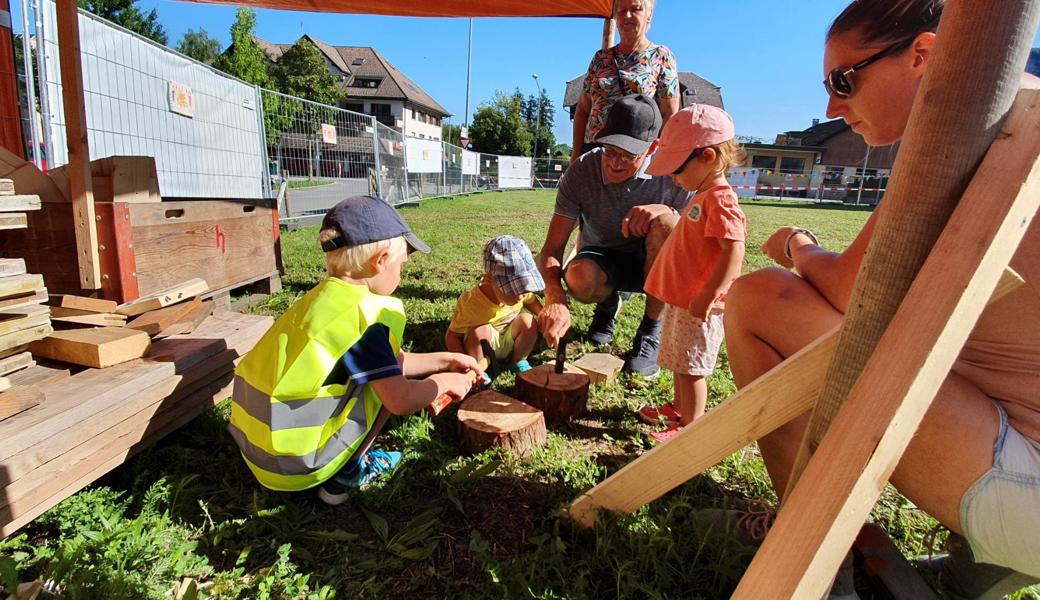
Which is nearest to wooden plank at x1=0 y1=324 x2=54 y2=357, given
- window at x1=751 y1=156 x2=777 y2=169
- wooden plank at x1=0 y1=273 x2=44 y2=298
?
wooden plank at x1=0 y1=273 x2=44 y2=298

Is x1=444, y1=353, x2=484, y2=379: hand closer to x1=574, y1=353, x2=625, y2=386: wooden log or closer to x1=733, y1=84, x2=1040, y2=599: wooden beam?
x1=574, y1=353, x2=625, y2=386: wooden log

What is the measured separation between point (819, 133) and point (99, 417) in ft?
192

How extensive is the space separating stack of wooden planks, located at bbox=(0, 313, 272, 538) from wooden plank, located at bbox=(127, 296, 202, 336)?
0.07 meters

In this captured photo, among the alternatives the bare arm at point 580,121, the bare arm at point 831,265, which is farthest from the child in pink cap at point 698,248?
the bare arm at point 580,121

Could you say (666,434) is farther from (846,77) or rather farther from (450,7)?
(450,7)

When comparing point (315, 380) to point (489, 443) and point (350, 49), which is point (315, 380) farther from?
point (350, 49)

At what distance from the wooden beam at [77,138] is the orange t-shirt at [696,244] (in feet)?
8.49

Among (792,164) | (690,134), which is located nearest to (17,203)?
(690,134)

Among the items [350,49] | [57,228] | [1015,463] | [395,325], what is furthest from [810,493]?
[350,49]

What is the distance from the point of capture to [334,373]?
178 cm

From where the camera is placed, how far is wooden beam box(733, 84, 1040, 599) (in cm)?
78

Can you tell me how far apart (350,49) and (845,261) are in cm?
6570

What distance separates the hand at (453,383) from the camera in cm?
210

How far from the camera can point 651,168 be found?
235cm
